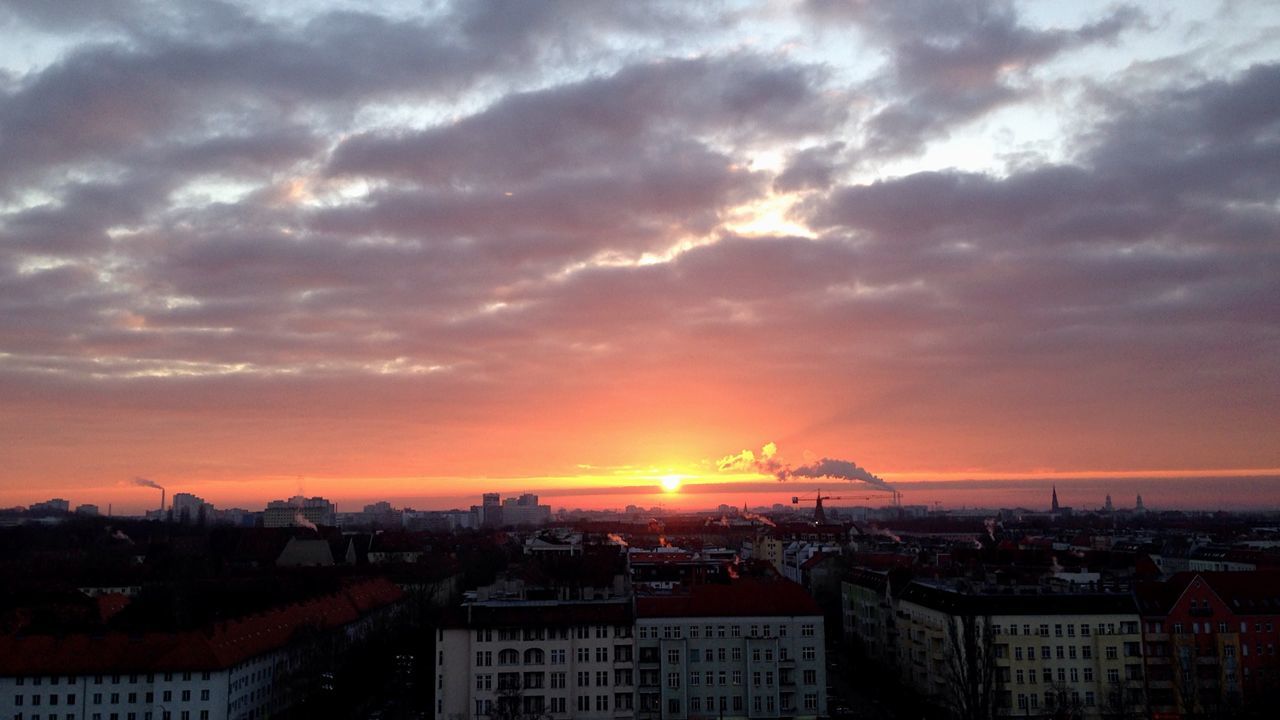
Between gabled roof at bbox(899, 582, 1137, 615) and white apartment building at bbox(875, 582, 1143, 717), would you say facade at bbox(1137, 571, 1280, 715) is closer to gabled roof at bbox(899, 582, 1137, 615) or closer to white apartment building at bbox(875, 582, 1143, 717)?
white apartment building at bbox(875, 582, 1143, 717)

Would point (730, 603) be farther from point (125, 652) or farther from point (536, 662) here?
point (125, 652)

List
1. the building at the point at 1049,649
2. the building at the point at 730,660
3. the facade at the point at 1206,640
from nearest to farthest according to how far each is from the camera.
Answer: the building at the point at 730,660
the building at the point at 1049,649
the facade at the point at 1206,640

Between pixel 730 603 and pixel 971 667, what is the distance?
1451cm

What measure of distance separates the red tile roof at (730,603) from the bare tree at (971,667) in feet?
28.6

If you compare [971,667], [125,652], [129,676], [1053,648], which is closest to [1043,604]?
[1053,648]

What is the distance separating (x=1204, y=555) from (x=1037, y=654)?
243ft

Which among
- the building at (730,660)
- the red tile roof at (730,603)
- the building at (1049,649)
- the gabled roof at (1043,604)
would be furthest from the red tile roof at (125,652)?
the gabled roof at (1043,604)

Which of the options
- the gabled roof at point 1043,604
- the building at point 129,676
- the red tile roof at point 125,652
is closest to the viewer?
the building at point 129,676

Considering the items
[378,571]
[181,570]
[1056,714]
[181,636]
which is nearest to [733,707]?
[1056,714]

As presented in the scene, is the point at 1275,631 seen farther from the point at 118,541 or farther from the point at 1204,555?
the point at 118,541

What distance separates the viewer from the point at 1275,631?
214ft

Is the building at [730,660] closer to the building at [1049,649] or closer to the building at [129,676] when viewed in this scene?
the building at [1049,649]

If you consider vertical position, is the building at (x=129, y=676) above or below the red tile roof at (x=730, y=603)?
below

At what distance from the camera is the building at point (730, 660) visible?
59906mm
